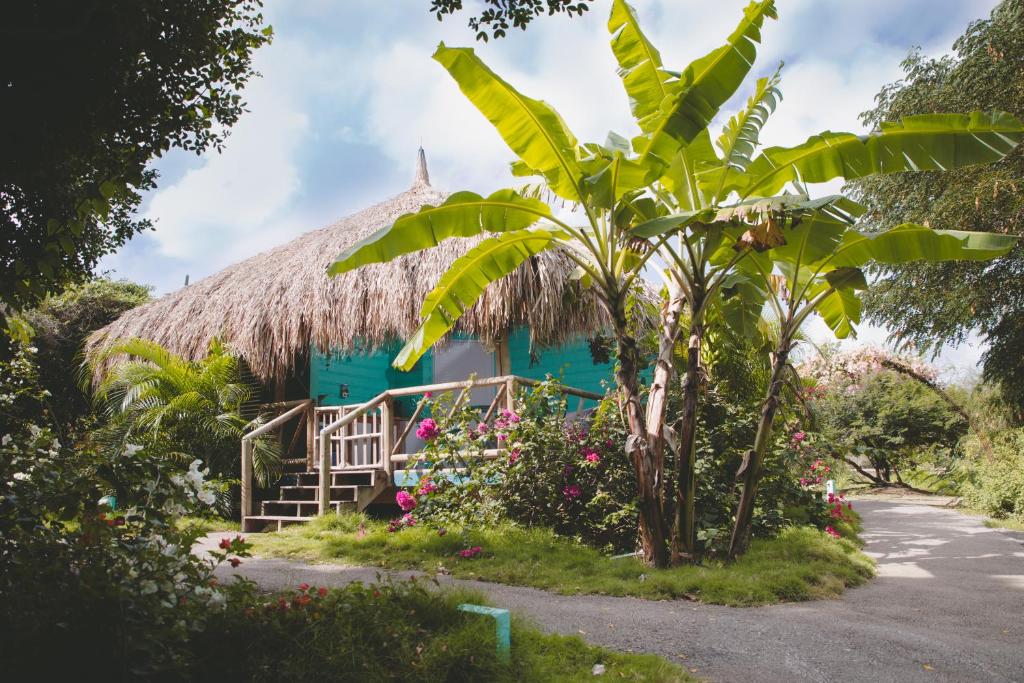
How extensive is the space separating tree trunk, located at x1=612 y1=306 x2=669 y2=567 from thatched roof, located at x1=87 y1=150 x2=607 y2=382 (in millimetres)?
1405

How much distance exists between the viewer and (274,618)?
2.70 meters

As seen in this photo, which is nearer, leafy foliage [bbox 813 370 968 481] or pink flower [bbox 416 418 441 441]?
pink flower [bbox 416 418 441 441]

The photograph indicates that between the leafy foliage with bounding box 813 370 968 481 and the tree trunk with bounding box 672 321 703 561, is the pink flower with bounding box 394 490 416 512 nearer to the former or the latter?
the tree trunk with bounding box 672 321 703 561

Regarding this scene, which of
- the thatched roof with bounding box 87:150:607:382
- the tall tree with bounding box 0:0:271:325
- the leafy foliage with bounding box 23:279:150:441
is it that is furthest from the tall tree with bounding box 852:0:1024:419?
the leafy foliage with bounding box 23:279:150:441

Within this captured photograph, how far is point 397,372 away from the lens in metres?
12.7

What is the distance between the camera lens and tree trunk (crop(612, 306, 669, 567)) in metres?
5.52

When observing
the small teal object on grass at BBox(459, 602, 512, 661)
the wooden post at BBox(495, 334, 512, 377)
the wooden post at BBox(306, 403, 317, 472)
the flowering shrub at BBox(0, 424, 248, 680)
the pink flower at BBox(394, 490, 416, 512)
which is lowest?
the small teal object on grass at BBox(459, 602, 512, 661)

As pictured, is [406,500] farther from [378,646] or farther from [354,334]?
[378,646]

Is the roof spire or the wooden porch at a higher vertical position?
the roof spire

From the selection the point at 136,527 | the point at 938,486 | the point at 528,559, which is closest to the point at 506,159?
the point at 528,559

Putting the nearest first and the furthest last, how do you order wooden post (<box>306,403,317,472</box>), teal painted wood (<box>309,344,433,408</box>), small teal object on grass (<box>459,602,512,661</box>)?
small teal object on grass (<box>459,602,512,661</box>) → wooden post (<box>306,403,317,472</box>) → teal painted wood (<box>309,344,433,408</box>)

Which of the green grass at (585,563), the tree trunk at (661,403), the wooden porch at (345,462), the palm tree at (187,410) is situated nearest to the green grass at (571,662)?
the green grass at (585,563)

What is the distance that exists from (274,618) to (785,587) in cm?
382

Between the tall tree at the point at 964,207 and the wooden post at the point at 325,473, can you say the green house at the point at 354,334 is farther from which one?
the tall tree at the point at 964,207
